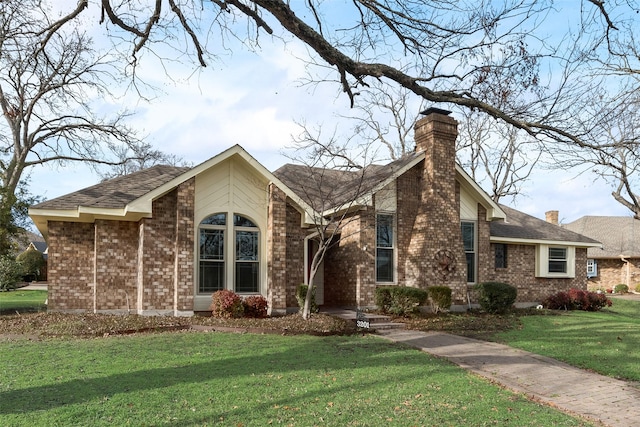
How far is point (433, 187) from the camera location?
55.2ft

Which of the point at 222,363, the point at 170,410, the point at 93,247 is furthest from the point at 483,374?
the point at 93,247

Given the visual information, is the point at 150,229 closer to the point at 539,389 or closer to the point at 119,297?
the point at 119,297

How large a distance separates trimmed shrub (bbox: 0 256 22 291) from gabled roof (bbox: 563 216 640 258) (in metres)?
33.4

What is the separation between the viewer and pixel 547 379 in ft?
26.4

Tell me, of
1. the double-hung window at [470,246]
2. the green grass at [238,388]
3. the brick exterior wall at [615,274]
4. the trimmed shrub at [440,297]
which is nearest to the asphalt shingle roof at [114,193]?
the green grass at [238,388]

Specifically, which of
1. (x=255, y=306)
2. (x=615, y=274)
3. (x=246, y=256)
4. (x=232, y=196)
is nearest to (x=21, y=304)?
(x=246, y=256)

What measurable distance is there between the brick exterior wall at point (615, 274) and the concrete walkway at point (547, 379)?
27789 mm

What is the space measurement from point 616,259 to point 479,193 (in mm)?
22398

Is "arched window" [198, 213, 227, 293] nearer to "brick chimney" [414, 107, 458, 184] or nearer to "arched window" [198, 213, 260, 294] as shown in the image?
"arched window" [198, 213, 260, 294]

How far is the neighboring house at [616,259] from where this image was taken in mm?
33312

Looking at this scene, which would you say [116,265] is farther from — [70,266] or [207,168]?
[207,168]

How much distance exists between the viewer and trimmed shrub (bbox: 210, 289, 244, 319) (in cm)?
1305

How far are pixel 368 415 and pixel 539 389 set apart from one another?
3.28m

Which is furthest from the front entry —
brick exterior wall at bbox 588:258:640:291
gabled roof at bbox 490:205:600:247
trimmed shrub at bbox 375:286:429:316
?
brick exterior wall at bbox 588:258:640:291
